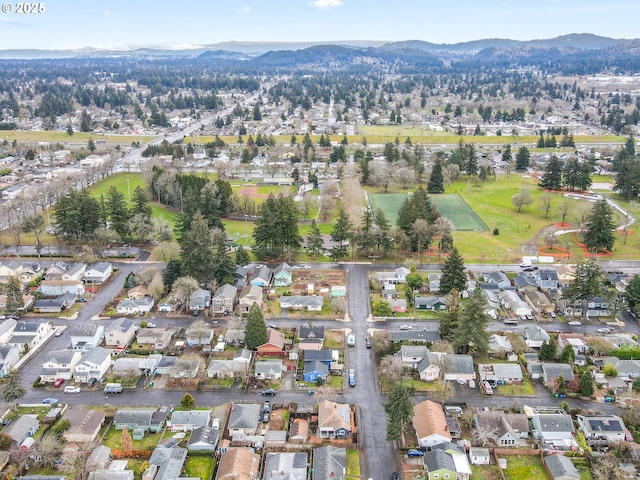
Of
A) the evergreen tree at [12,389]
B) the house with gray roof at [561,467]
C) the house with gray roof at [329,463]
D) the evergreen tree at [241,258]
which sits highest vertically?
the evergreen tree at [241,258]

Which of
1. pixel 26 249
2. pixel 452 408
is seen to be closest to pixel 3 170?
pixel 26 249

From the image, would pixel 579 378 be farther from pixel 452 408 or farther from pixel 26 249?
pixel 26 249

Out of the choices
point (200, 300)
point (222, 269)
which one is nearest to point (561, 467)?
point (200, 300)

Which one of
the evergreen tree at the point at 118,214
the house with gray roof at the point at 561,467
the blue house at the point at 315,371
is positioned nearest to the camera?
the house with gray roof at the point at 561,467

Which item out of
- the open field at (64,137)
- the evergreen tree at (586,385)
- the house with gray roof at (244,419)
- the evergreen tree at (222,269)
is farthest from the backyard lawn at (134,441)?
the open field at (64,137)

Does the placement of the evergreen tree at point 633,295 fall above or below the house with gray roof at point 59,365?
above

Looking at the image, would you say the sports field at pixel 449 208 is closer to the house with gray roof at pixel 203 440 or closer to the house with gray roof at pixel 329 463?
the house with gray roof at pixel 329 463

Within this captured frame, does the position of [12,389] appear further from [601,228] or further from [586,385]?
[601,228]
